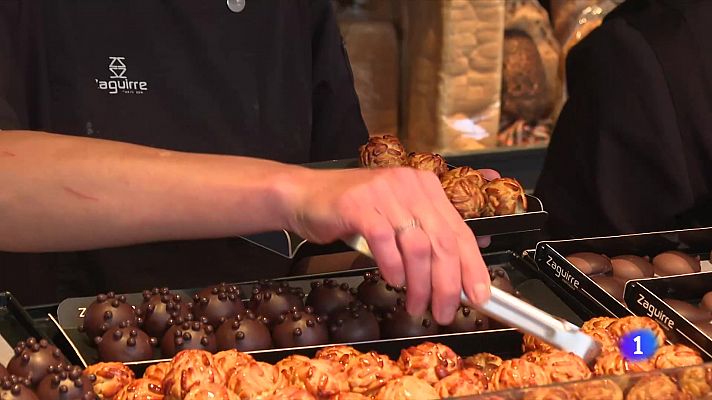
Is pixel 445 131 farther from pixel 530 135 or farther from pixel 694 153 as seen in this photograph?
pixel 694 153

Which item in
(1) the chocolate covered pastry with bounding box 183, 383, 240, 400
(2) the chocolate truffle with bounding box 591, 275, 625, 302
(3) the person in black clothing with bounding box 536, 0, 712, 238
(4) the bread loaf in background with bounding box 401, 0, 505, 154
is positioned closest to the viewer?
(1) the chocolate covered pastry with bounding box 183, 383, 240, 400

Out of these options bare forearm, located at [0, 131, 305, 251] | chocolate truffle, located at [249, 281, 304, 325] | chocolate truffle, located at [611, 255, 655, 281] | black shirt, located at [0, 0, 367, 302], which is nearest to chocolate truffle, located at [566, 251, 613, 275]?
chocolate truffle, located at [611, 255, 655, 281]

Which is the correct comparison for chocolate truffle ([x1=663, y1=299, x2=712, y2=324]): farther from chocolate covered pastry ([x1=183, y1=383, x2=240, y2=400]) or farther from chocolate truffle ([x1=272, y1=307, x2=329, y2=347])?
chocolate covered pastry ([x1=183, y1=383, x2=240, y2=400])

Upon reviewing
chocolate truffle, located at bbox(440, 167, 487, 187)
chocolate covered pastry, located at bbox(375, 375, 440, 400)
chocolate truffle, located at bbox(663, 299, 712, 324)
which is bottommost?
chocolate truffle, located at bbox(663, 299, 712, 324)

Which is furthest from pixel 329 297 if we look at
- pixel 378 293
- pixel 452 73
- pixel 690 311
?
pixel 452 73

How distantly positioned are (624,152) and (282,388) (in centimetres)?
119

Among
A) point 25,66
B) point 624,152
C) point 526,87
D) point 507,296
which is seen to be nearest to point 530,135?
point 526,87

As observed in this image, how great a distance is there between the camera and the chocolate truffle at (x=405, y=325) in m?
1.42

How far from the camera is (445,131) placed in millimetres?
3145

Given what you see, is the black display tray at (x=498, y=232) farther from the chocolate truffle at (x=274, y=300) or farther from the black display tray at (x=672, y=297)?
the black display tray at (x=672, y=297)

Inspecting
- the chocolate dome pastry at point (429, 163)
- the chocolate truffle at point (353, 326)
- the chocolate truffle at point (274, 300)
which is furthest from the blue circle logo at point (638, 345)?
the chocolate dome pastry at point (429, 163)

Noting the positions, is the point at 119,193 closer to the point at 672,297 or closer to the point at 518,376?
the point at 518,376

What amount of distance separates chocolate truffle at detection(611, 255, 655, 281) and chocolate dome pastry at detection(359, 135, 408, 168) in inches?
16.7

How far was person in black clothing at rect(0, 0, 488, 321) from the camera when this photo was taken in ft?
4.25
